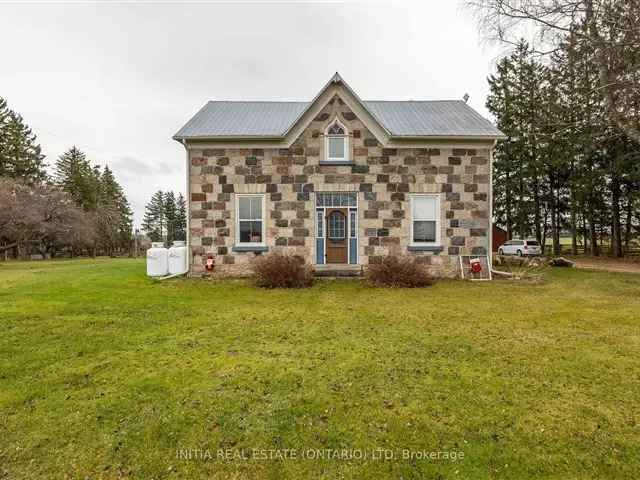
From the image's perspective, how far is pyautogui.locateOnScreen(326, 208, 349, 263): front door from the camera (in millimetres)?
12758

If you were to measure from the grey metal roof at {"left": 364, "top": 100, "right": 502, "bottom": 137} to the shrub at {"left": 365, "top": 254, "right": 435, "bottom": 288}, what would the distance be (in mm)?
4735

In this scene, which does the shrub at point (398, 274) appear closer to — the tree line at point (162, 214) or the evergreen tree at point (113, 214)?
the evergreen tree at point (113, 214)

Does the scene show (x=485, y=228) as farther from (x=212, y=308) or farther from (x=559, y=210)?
(x=559, y=210)

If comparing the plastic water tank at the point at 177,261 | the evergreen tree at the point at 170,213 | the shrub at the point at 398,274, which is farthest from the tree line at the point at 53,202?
the shrub at the point at 398,274

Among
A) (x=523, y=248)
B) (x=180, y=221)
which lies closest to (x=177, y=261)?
(x=523, y=248)

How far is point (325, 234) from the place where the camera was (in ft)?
41.8

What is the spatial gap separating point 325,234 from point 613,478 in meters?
10.6

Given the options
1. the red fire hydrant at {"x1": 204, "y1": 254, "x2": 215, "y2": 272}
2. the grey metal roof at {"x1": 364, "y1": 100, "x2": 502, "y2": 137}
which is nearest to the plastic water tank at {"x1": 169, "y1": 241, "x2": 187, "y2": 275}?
the red fire hydrant at {"x1": 204, "y1": 254, "x2": 215, "y2": 272}

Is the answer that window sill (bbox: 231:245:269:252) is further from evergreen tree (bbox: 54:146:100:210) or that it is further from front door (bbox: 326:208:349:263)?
evergreen tree (bbox: 54:146:100:210)

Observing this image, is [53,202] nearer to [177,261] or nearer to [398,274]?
[177,261]

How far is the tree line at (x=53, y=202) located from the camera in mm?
26378

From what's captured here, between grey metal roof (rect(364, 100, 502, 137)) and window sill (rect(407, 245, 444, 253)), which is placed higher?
grey metal roof (rect(364, 100, 502, 137))

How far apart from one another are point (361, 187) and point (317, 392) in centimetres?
964

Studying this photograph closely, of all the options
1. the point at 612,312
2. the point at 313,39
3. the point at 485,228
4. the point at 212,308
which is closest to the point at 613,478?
the point at 612,312
